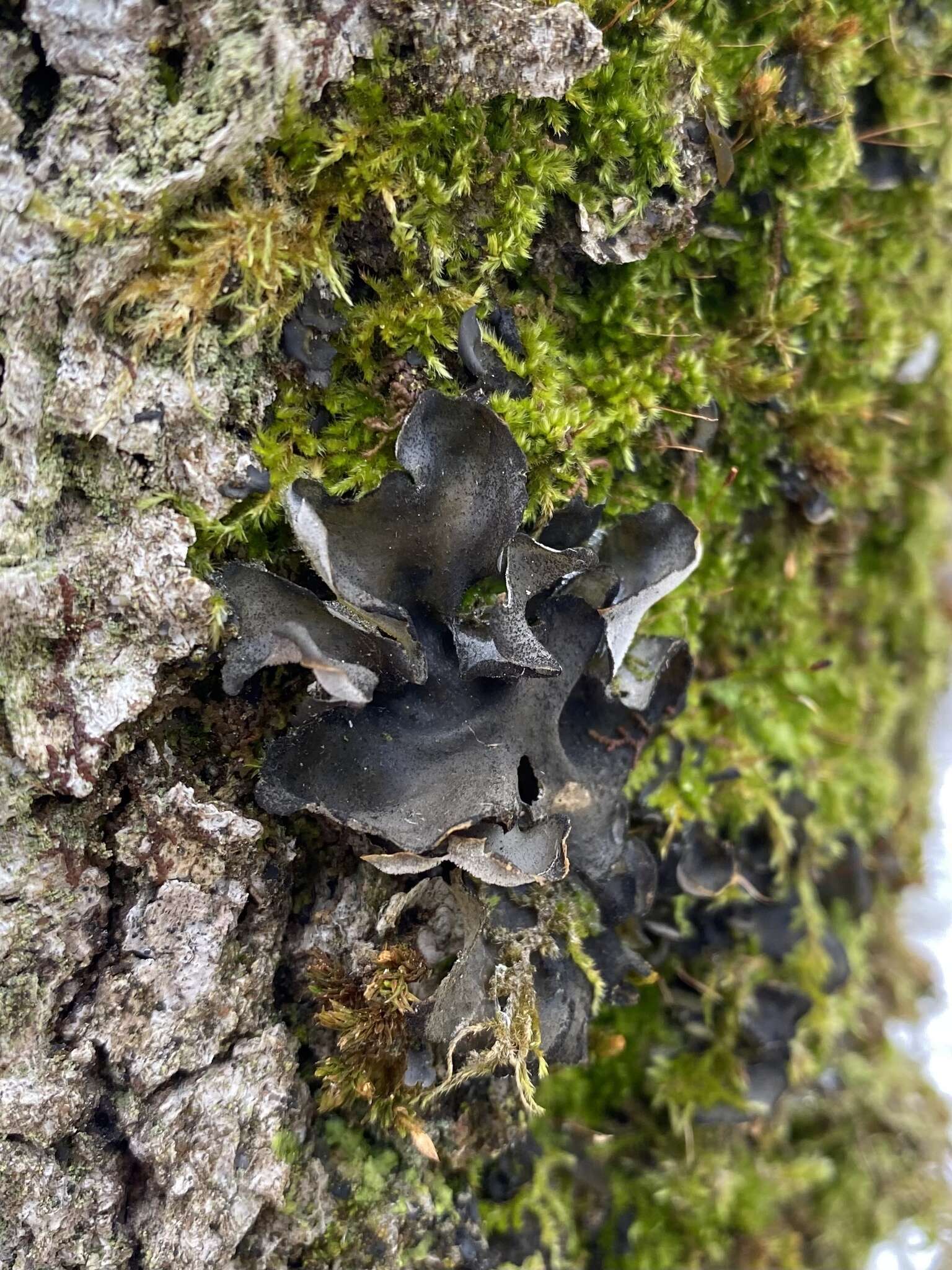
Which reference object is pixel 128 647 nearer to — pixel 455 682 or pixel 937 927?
pixel 455 682

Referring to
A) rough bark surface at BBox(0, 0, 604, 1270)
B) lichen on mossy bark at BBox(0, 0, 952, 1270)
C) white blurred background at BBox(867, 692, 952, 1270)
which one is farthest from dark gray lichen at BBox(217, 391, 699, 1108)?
white blurred background at BBox(867, 692, 952, 1270)

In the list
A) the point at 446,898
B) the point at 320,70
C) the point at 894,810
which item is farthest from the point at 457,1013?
the point at 894,810

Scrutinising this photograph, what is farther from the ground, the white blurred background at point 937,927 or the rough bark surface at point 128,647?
the rough bark surface at point 128,647

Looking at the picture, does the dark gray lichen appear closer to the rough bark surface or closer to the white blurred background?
the rough bark surface

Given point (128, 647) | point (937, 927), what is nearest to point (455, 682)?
point (128, 647)

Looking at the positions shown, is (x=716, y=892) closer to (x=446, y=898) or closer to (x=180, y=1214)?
(x=446, y=898)

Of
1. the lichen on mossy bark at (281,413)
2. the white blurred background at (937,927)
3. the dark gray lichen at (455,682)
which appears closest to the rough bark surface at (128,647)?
the lichen on mossy bark at (281,413)

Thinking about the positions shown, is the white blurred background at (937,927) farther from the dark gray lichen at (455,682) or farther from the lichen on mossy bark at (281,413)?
the dark gray lichen at (455,682)

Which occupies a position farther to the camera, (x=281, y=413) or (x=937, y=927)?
(x=937, y=927)
